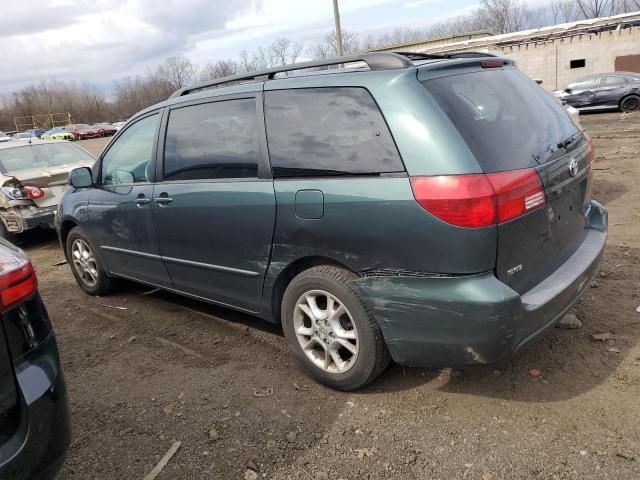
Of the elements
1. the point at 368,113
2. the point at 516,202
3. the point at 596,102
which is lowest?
the point at 596,102

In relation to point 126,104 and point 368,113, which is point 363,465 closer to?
point 368,113

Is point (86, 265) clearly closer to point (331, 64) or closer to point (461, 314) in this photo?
point (331, 64)

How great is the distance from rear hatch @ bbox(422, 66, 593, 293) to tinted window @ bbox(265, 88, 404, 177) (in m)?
0.35

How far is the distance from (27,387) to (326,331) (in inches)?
61.2

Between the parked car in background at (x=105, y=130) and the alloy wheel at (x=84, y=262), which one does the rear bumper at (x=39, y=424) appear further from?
the parked car in background at (x=105, y=130)

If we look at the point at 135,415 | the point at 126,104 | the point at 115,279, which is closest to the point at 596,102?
the point at 115,279

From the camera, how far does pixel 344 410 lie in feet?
9.77

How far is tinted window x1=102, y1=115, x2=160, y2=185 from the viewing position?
4149 millimetres

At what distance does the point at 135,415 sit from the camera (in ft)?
10.2

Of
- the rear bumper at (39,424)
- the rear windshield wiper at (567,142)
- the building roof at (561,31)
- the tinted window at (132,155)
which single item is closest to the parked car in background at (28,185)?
the tinted window at (132,155)

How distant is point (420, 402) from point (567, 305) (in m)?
0.96

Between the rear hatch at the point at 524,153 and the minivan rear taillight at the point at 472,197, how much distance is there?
0.05 meters

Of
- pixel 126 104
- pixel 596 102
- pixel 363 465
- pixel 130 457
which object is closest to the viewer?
pixel 363 465

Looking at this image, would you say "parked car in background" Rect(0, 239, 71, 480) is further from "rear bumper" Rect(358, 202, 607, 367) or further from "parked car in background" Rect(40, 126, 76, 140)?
"parked car in background" Rect(40, 126, 76, 140)
